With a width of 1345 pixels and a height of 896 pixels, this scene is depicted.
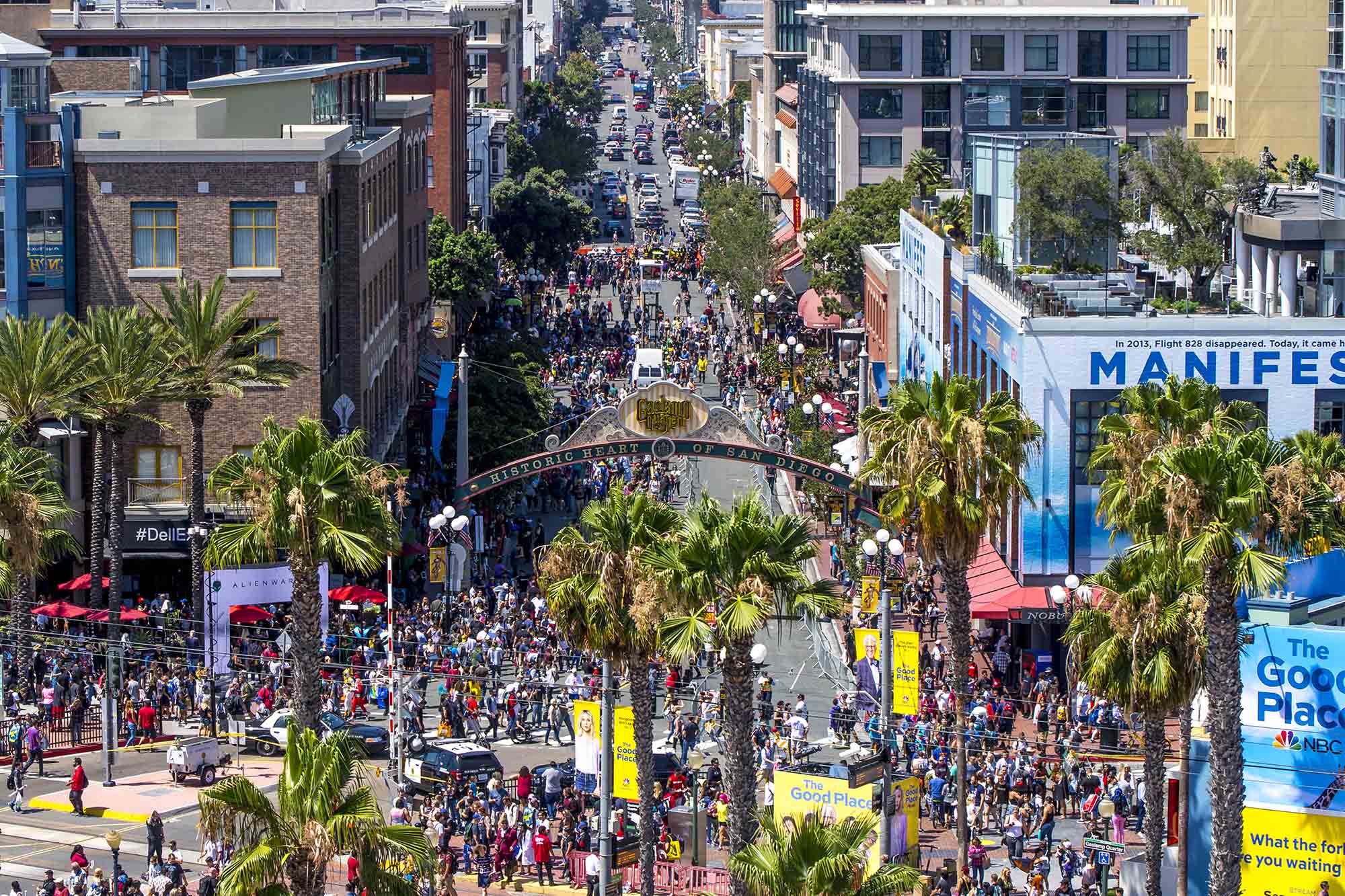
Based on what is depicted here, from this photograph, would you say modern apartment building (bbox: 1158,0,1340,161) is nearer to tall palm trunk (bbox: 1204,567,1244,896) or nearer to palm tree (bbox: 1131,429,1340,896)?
palm tree (bbox: 1131,429,1340,896)

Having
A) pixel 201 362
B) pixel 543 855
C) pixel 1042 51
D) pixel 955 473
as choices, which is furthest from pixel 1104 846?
pixel 1042 51

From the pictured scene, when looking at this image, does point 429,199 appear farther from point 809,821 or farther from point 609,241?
point 809,821

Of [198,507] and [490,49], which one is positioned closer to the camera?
[198,507]

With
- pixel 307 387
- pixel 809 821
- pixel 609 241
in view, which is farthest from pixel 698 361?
pixel 809 821

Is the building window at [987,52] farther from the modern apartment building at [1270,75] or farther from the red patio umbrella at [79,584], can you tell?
the red patio umbrella at [79,584]

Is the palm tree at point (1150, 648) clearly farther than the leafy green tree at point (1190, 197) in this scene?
No

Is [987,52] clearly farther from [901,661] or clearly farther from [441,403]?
[901,661]

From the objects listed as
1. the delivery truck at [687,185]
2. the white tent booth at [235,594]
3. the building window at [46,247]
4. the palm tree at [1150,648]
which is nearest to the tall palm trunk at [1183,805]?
the palm tree at [1150,648]
